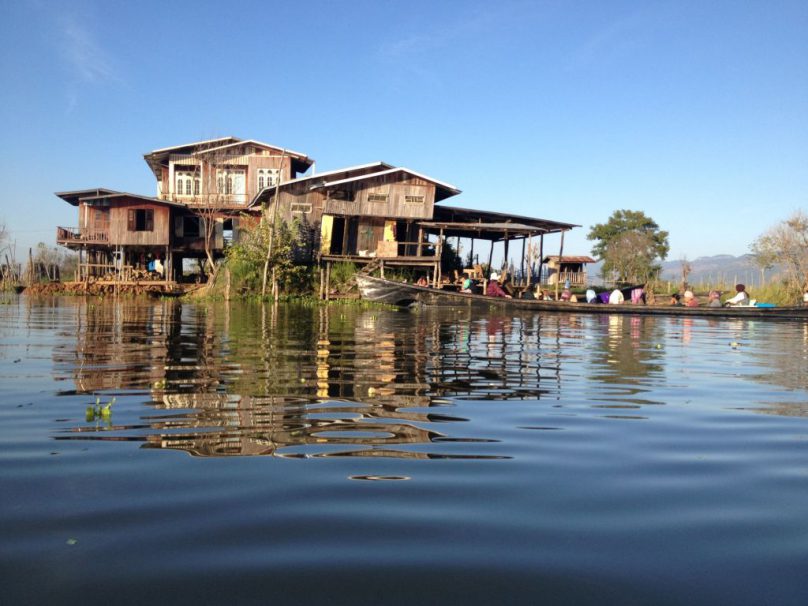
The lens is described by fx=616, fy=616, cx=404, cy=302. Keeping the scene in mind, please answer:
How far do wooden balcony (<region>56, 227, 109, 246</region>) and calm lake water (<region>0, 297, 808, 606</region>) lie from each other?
95.6 ft

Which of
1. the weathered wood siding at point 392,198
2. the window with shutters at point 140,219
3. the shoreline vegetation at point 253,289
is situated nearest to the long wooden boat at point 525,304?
the shoreline vegetation at point 253,289

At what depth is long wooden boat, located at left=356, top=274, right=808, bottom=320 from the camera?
65.9 ft

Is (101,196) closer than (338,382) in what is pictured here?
No

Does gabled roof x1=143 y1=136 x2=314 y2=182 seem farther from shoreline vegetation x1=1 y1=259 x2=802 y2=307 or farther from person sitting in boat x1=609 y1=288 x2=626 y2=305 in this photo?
person sitting in boat x1=609 y1=288 x2=626 y2=305

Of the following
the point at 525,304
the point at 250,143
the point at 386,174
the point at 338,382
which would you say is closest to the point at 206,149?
the point at 250,143

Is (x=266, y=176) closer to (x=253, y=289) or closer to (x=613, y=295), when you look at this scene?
(x=253, y=289)

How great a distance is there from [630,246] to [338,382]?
4517cm

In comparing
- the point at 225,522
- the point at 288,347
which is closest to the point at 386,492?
the point at 225,522

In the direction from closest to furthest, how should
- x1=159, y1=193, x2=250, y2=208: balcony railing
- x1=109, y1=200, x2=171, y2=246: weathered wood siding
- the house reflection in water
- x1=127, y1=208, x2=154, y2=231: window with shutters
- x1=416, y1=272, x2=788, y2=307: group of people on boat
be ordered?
the house reflection in water
x1=416, y1=272, x2=788, y2=307: group of people on boat
x1=109, y1=200, x2=171, y2=246: weathered wood siding
x1=127, y1=208, x2=154, y2=231: window with shutters
x1=159, y1=193, x2=250, y2=208: balcony railing

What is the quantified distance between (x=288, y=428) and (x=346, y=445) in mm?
538

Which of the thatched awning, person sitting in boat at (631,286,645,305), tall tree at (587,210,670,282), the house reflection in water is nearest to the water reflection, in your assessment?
the house reflection in water

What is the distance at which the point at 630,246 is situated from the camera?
1843 inches

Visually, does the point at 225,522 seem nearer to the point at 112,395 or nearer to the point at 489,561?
the point at 489,561

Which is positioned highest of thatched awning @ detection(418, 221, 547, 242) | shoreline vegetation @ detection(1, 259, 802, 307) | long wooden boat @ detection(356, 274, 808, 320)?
thatched awning @ detection(418, 221, 547, 242)
